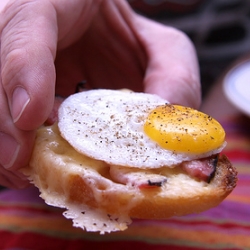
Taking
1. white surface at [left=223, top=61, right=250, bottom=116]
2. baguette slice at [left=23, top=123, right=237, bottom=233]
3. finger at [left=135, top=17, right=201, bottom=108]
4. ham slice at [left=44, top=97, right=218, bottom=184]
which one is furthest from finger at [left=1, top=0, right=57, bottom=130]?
white surface at [left=223, top=61, right=250, bottom=116]

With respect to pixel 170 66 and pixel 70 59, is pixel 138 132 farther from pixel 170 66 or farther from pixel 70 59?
pixel 70 59

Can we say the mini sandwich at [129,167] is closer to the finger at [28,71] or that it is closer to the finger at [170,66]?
the finger at [28,71]

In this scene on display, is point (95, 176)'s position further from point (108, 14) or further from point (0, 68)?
point (108, 14)

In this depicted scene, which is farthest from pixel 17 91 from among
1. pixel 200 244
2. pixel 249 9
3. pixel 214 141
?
pixel 249 9

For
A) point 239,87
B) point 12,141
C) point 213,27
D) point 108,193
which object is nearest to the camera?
point 108,193

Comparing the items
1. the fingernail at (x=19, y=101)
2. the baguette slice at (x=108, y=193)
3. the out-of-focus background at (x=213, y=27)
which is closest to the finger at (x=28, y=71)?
the fingernail at (x=19, y=101)

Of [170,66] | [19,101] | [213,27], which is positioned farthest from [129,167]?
[213,27]
